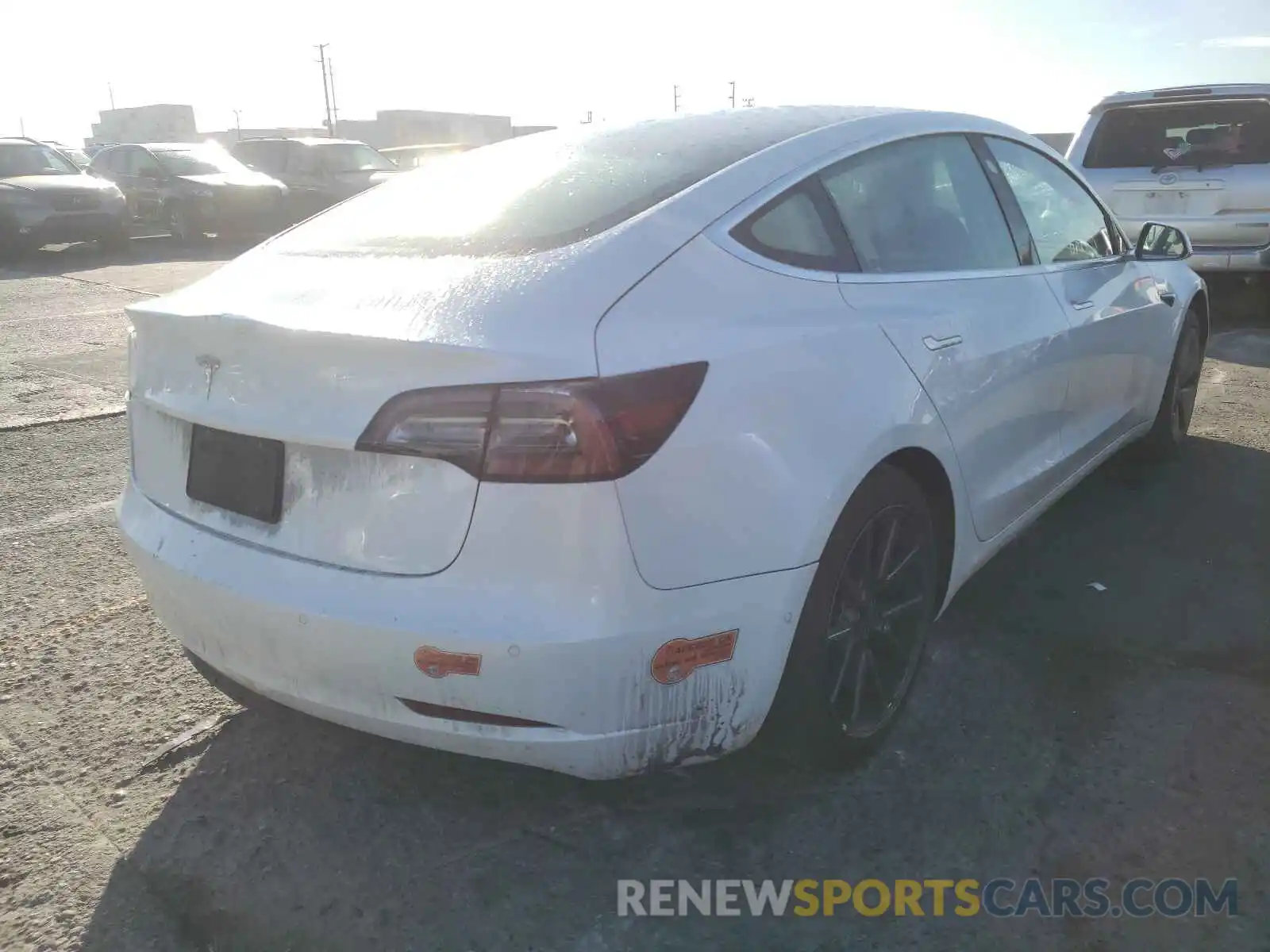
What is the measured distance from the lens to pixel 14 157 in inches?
593

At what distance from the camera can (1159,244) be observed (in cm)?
431

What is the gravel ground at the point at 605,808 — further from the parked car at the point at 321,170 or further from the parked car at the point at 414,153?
the parked car at the point at 414,153

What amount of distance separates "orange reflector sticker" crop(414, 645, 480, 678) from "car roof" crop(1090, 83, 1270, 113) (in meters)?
7.72

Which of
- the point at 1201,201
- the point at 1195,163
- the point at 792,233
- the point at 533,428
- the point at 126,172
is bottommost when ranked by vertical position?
the point at 126,172

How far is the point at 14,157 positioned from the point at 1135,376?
51.5 ft

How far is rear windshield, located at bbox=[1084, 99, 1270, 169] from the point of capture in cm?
801

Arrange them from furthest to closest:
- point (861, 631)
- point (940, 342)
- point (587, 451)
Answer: point (940, 342) < point (861, 631) < point (587, 451)

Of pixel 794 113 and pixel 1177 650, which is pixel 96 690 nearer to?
pixel 794 113

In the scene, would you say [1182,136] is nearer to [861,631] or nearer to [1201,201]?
[1201,201]

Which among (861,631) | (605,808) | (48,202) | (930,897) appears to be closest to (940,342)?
(861,631)

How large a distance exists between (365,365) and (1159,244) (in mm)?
3554

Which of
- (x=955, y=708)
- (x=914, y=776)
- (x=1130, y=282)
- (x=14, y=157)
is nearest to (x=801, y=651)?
(x=914, y=776)

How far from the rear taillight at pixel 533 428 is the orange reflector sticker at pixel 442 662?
33cm

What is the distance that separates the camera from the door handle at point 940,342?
266 cm
